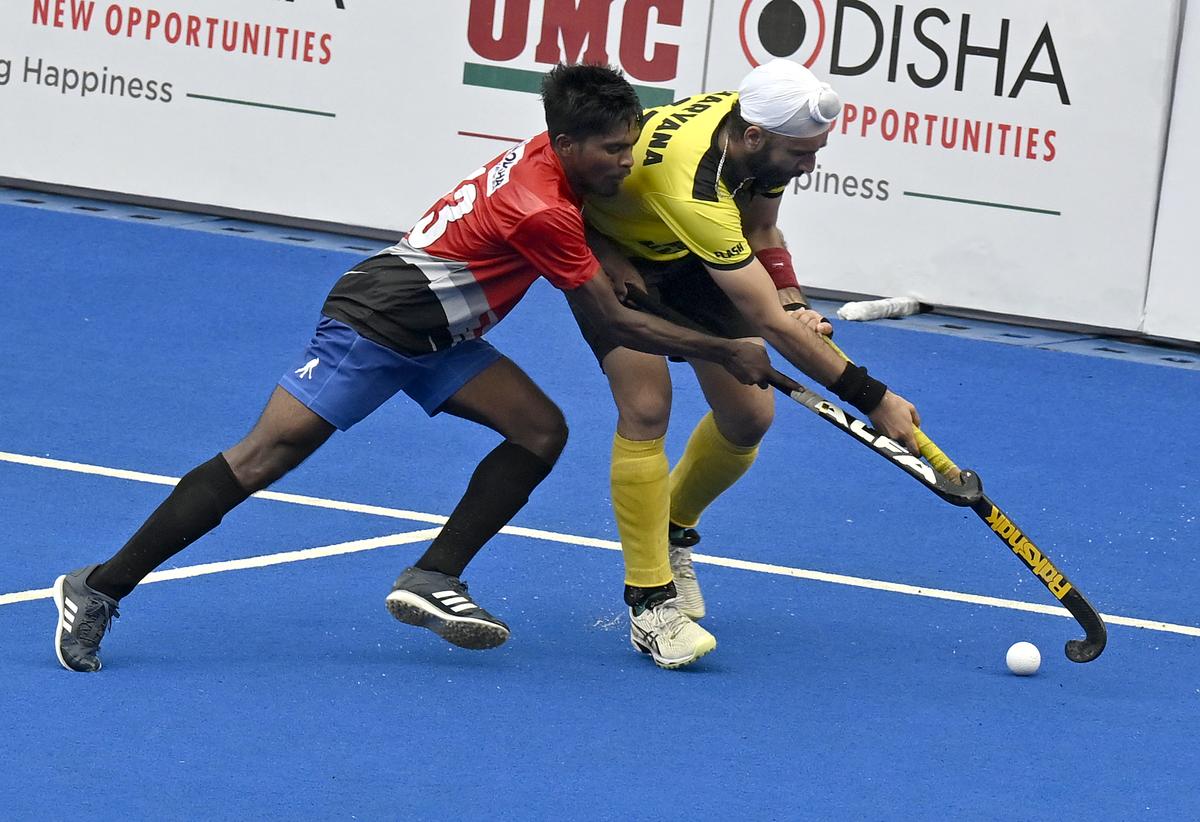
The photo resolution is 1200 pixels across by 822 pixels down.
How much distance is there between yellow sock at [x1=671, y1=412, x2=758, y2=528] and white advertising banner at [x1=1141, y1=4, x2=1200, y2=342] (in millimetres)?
4500

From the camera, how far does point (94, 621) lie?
199 inches

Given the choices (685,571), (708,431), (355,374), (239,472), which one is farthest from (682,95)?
(239,472)

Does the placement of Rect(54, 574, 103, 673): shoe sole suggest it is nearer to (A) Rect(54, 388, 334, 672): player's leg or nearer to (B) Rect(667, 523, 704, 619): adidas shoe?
(A) Rect(54, 388, 334, 672): player's leg

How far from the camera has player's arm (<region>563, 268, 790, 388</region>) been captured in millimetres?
5047

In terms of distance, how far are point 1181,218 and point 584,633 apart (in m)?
5.07

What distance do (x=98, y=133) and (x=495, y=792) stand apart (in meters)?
7.67

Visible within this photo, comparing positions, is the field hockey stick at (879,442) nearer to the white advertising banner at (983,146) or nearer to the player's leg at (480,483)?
the player's leg at (480,483)

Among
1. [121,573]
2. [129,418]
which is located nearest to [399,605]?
[121,573]

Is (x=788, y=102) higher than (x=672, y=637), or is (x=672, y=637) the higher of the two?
(x=788, y=102)

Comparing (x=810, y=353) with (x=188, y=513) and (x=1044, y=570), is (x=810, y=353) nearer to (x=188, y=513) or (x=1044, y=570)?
(x=1044, y=570)

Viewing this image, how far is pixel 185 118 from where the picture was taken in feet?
36.4

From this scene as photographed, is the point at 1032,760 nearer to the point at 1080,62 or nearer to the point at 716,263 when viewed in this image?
the point at 716,263

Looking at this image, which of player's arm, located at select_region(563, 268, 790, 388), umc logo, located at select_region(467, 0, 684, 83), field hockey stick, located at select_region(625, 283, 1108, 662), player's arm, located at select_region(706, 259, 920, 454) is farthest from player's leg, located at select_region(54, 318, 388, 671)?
umc logo, located at select_region(467, 0, 684, 83)

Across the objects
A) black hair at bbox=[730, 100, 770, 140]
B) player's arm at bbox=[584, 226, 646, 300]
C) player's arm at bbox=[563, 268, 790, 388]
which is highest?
black hair at bbox=[730, 100, 770, 140]
